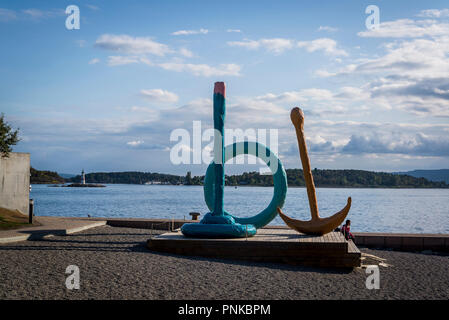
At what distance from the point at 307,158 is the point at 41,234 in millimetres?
7456

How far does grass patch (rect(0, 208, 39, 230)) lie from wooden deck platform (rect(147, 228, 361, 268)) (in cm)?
532

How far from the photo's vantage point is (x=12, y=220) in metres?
15.0

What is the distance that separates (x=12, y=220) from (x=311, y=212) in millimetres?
9515

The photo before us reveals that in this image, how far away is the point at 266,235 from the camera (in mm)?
11789

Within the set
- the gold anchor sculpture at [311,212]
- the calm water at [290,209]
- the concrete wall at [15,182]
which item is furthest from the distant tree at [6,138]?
the calm water at [290,209]

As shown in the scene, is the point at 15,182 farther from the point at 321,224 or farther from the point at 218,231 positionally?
the point at 321,224

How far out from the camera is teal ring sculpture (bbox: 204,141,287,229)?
12.6 meters

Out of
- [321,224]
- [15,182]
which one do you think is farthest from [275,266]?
[15,182]

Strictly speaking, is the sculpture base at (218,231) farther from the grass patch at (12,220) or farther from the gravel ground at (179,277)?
the grass patch at (12,220)

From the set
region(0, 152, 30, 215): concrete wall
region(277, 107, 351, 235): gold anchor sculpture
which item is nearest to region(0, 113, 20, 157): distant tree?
region(0, 152, 30, 215): concrete wall

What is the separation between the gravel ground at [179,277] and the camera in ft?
24.0

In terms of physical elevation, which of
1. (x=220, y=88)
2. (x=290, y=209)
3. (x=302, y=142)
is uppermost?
(x=220, y=88)
